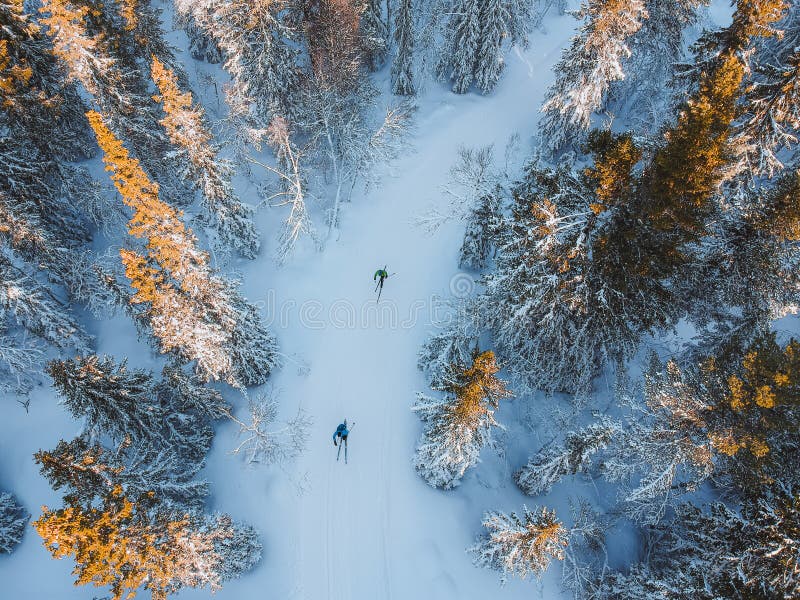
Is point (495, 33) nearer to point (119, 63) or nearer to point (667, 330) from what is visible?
point (119, 63)

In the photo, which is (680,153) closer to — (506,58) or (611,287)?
(611,287)

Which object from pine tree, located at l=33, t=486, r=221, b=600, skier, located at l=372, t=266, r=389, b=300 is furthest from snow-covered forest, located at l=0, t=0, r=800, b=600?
skier, located at l=372, t=266, r=389, b=300

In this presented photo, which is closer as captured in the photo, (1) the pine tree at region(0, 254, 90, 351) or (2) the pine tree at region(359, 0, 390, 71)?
(1) the pine tree at region(0, 254, 90, 351)

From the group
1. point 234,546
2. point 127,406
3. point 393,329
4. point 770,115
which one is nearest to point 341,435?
point 234,546

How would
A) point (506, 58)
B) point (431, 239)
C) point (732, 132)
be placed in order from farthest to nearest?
point (506, 58), point (431, 239), point (732, 132)

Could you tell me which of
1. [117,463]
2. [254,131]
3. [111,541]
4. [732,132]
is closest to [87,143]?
[254,131]

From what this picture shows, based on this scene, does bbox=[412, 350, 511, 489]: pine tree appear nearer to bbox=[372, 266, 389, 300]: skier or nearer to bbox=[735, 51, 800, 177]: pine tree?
bbox=[372, 266, 389, 300]: skier
